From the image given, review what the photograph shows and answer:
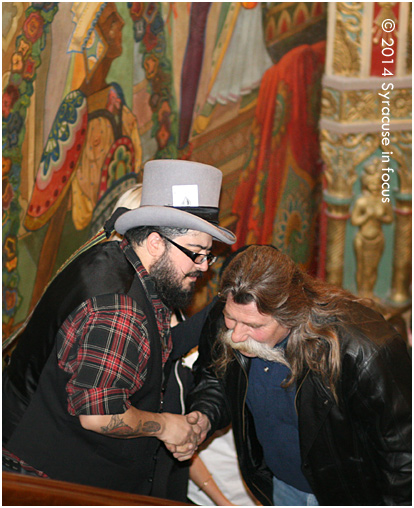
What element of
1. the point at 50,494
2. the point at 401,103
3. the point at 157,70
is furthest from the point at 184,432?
the point at 401,103

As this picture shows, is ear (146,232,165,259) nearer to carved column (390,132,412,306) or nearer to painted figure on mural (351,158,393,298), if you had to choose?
painted figure on mural (351,158,393,298)

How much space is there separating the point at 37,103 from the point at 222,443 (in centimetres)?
259

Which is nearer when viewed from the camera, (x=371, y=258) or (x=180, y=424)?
(x=180, y=424)

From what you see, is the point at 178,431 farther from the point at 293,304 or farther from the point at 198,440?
the point at 293,304

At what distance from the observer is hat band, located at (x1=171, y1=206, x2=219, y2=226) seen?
2.86 meters

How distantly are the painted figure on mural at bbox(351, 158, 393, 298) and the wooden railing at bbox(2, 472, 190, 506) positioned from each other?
188 inches

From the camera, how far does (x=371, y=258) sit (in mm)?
6066

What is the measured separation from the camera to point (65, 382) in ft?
8.39

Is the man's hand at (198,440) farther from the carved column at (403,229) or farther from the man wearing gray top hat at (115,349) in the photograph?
the carved column at (403,229)

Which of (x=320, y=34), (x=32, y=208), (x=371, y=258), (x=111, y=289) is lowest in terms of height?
(x=371, y=258)

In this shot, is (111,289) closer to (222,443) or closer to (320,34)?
(222,443)

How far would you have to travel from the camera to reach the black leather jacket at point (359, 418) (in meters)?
2.34

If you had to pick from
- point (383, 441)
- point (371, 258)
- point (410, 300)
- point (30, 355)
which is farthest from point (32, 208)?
point (410, 300)

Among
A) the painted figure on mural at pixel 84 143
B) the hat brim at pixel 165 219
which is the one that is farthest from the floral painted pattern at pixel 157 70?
the hat brim at pixel 165 219
